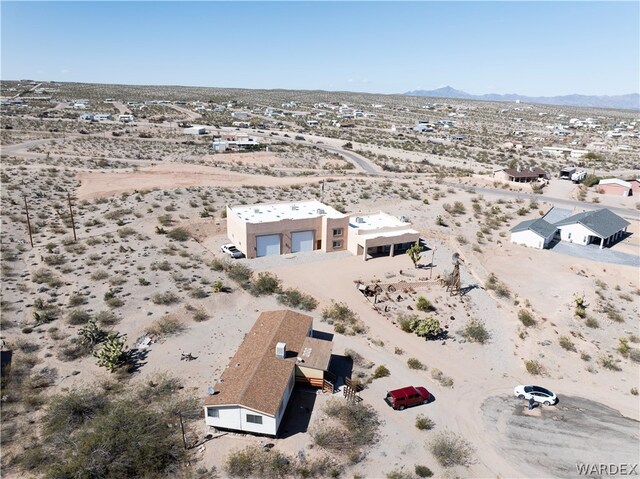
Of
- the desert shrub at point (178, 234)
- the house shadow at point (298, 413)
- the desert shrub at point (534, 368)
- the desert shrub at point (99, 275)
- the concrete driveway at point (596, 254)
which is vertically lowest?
the desert shrub at point (534, 368)

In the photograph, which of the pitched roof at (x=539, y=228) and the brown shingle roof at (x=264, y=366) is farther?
the pitched roof at (x=539, y=228)

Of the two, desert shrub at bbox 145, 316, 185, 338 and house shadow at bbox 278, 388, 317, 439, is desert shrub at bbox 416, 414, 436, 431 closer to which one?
house shadow at bbox 278, 388, 317, 439

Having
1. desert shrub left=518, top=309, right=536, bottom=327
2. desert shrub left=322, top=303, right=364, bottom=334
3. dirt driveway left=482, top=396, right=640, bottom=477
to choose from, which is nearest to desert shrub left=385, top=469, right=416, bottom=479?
dirt driveway left=482, top=396, right=640, bottom=477

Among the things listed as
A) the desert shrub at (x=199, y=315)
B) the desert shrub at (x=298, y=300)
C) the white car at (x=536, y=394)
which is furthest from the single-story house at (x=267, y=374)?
the white car at (x=536, y=394)

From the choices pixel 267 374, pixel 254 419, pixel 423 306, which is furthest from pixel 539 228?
pixel 254 419

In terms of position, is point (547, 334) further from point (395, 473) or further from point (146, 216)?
point (146, 216)

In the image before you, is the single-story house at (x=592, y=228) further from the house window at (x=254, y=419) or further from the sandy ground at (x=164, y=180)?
the house window at (x=254, y=419)

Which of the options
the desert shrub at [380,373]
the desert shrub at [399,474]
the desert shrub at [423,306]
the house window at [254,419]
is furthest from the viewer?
the desert shrub at [423,306]
